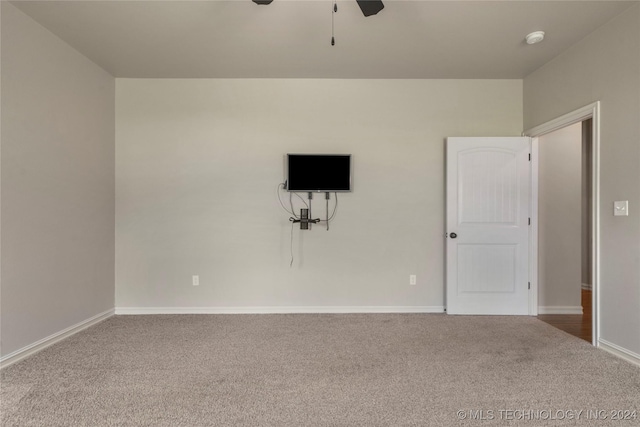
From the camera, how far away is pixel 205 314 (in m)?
3.66

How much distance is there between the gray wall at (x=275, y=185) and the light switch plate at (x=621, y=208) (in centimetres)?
151

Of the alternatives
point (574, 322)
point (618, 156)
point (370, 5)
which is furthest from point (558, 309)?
point (370, 5)

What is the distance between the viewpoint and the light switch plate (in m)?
2.45

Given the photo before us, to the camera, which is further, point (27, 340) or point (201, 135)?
point (201, 135)

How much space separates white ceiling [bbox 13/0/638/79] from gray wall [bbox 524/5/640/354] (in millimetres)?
217

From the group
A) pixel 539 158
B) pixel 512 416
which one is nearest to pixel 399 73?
pixel 539 158

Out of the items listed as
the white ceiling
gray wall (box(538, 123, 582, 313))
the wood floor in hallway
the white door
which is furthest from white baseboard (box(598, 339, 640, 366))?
the white ceiling

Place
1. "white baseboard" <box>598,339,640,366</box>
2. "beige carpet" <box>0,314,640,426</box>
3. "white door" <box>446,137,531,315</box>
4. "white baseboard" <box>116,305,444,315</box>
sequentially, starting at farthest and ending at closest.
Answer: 1. "white baseboard" <box>116,305,444,315</box>
2. "white door" <box>446,137,531,315</box>
3. "white baseboard" <box>598,339,640,366</box>
4. "beige carpet" <box>0,314,640,426</box>

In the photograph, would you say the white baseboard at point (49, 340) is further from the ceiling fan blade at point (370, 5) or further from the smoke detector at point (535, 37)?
the smoke detector at point (535, 37)

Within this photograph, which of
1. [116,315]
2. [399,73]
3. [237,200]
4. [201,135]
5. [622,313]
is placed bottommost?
[116,315]

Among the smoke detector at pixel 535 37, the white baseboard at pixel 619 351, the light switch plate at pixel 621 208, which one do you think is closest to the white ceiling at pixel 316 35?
the smoke detector at pixel 535 37

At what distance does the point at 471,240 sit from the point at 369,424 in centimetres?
252

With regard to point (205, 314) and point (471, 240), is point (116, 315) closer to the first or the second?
point (205, 314)

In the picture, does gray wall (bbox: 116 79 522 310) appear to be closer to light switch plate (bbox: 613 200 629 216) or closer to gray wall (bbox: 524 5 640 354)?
gray wall (bbox: 524 5 640 354)
